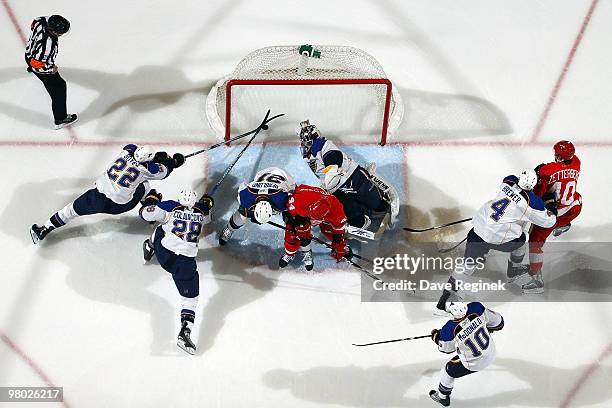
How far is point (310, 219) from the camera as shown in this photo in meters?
5.55

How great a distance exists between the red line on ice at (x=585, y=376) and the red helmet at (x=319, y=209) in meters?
1.56

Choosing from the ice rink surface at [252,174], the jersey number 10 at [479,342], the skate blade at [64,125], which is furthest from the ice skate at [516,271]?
the skate blade at [64,125]

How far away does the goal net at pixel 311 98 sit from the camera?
21.5 feet

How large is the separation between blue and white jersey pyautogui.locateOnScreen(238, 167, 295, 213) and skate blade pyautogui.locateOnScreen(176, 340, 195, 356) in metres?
0.77

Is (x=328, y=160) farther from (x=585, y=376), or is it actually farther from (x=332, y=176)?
(x=585, y=376)

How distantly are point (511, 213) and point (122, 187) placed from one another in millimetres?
2031

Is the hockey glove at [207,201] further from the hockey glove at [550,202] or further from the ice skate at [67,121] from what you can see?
the hockey glove at [550,202]

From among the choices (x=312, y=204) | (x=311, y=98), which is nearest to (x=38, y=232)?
(x=312, y=204)

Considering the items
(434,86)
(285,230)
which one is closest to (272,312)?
(285,230)

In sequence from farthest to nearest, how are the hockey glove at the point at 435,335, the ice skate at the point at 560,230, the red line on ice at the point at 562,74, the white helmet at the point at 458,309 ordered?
the red line on ice at the point at 562,74, the ice skate at the point at 560,230, the hockey glove at the point at 435,335, the white helmet at the point at 458,309

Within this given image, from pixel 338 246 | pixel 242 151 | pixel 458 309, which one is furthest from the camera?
pixel 242 151

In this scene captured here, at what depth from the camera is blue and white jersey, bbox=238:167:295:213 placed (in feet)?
18.2

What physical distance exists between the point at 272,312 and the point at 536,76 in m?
2.52

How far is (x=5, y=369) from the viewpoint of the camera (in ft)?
18.1
